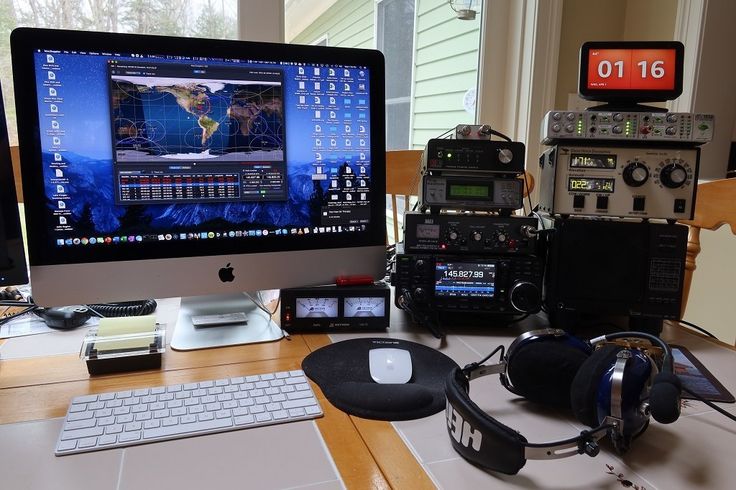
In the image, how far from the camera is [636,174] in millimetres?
1066

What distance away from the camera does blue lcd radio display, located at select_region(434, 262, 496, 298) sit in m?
1.10

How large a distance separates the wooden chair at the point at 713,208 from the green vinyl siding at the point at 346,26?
1935 mm

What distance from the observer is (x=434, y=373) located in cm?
90

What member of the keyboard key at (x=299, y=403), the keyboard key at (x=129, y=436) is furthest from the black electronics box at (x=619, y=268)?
the keyboard key at (x=129, y=436)

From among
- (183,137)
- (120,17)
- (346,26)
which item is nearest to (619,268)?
(183,137)

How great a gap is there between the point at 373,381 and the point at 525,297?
1.35 feet

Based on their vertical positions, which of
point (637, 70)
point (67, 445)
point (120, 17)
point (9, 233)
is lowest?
point (67, 445)

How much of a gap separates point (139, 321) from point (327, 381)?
1.27ft

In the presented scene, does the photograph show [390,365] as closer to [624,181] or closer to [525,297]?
[525,297]

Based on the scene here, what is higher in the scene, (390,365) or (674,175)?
(674,175)

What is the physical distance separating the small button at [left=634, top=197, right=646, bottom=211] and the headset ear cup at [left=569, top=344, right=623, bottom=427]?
0.48 metres

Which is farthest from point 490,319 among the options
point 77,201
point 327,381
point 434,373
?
point 77,201

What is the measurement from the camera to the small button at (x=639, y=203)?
1074mm

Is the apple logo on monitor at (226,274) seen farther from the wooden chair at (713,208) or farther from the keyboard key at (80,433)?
the wooden chair at (713,208)
